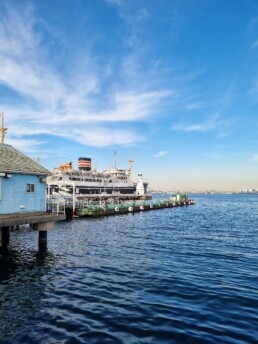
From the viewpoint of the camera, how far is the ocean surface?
11203 mm

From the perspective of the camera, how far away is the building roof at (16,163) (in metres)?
23.4

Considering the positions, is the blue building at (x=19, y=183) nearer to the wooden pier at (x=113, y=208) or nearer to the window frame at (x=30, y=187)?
the window frame at (x=30, y=187)

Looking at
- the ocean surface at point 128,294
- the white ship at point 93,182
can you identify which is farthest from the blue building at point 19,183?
the white ship at point 93,182

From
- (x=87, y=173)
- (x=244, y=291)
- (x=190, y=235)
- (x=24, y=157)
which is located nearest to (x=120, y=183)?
(x=87, y=173)

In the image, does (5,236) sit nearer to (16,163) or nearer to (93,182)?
(16,163)

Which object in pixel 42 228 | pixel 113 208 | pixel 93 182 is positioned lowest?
pixel 42 228

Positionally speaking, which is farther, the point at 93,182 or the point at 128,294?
the point at 93,182

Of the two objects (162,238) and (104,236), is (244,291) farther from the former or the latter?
(104,236)

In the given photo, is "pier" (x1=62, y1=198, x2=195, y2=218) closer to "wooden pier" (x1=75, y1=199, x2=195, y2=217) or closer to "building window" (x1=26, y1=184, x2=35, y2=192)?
"wooden pier" (x1=75, y1=199, x2=195, y2=217)

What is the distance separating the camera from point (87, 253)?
2517 cm

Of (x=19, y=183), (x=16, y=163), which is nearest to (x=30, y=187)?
(x=19, y=183)

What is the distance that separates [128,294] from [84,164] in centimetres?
11336

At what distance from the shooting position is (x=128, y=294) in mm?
15297

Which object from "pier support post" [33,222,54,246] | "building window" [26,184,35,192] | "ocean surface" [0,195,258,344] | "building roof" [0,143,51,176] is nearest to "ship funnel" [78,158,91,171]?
"ocean surface" [0,195,258,344]
